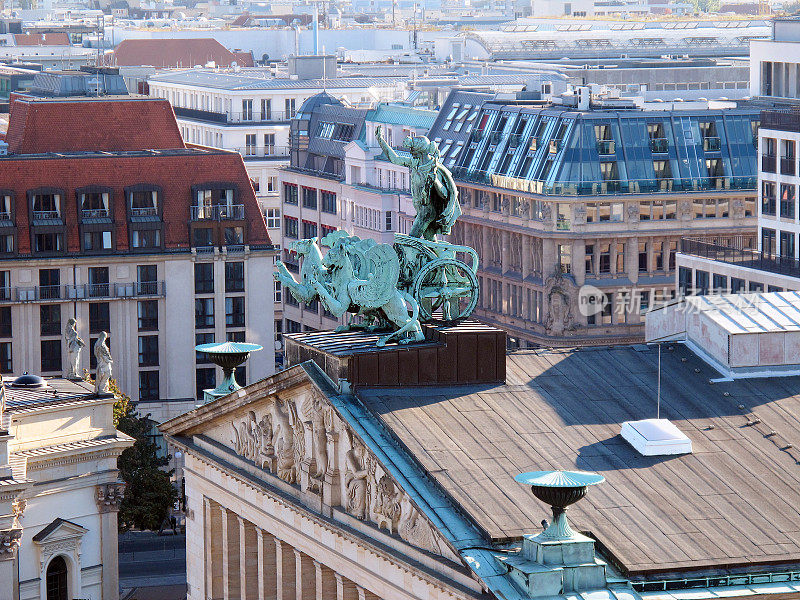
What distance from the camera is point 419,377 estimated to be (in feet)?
265

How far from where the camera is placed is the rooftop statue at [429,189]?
8281cm

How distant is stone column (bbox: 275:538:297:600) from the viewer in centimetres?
8806

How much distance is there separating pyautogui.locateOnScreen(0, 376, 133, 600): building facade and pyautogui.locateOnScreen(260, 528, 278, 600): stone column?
93.3 ft

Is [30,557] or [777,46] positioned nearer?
[30,557]

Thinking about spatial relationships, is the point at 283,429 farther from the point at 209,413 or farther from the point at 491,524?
the point at 491,524

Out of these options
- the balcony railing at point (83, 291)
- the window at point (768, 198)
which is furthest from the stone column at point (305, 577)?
the balcony railing at point (83, 291)

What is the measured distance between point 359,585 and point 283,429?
926 centimetres

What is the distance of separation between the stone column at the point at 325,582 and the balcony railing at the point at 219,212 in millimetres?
99749

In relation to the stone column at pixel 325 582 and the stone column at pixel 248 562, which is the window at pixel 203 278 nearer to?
the stone column at pixel 248 562

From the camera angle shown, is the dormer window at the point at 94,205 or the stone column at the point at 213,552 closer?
the stone column at the point at 213,552

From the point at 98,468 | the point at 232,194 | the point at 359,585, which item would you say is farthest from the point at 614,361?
the point at 232,194

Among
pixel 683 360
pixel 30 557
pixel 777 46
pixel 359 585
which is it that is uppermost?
pixel 777 46

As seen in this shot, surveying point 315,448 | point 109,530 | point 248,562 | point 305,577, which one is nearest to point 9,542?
point 109,530

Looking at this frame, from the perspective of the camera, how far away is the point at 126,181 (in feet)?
589
